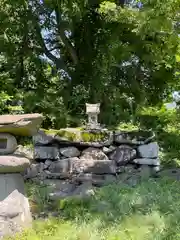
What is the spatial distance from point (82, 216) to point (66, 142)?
2.94 metres

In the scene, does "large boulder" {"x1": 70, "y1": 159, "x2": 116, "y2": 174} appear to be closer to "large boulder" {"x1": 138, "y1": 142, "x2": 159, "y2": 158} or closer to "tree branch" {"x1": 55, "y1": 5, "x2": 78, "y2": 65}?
"large boulder" {"x1": 138, "y1": 142, "x2": 159, "y2": 158}

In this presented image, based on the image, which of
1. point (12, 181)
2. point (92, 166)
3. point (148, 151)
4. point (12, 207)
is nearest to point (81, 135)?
point (92, 166)

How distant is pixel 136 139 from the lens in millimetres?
6750

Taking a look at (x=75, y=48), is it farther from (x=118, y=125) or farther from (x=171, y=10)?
(x=171, y=10)

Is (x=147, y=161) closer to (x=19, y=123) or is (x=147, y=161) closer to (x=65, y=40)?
(x=19, y=123)

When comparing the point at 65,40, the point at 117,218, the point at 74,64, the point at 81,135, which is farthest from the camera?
the point at 74,64

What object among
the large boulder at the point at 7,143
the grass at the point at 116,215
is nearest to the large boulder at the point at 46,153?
the grass at the point at 116,215

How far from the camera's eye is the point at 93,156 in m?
6.55

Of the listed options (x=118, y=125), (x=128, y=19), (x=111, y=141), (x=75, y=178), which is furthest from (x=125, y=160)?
(x=128, y=19)

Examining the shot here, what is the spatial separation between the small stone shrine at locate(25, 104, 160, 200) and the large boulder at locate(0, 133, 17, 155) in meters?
2.34

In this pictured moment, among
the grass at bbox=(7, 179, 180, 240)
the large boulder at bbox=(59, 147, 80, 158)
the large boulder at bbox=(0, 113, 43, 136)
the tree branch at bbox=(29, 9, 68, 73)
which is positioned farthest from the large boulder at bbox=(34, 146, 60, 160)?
the tree branch at bbox=(29, 9, 68, 73)

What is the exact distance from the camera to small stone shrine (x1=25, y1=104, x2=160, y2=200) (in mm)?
6263

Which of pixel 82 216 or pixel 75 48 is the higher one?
pixel 75 48

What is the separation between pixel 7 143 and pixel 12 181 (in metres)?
0.41
